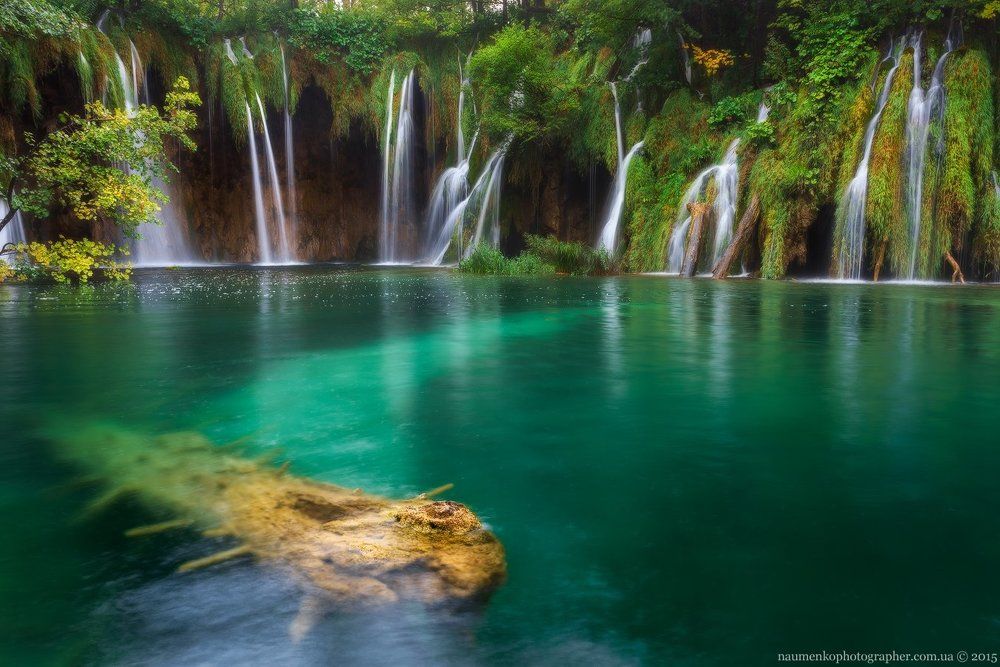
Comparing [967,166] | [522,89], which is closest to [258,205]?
[522,89]

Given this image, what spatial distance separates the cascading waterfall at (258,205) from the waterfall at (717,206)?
1522 cm

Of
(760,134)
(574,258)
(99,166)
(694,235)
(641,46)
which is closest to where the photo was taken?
(99,166)

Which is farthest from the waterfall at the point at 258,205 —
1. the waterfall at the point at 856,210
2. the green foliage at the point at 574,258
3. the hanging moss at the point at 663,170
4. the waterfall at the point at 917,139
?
the waterfall at the point at 917,139

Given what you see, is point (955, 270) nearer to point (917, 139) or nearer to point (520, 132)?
point (917, 139)

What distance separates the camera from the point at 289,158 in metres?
27.7

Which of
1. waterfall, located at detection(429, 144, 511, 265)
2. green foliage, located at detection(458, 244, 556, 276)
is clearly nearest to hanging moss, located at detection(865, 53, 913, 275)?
green foliage, located at detection(458, 244, 556, 276)

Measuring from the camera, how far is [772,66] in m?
19.5

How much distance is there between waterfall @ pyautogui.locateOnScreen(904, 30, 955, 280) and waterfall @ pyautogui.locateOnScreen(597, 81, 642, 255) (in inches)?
280

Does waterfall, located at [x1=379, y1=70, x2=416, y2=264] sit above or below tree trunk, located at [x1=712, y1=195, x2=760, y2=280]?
above

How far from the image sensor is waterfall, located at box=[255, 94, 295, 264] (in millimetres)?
26212

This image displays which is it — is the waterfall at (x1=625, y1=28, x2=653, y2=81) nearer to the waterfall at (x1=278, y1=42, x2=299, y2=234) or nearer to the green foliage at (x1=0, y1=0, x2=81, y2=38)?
the waterfall at (x1=278, y1=42, x2=299, y2=234)

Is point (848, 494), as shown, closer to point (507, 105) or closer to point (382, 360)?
point (382, 360)

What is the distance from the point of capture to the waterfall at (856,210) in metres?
15.5

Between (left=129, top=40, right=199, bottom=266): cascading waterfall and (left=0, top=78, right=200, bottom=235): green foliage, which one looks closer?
(left=0, top=78, right=200, bottom=235): green foliage
